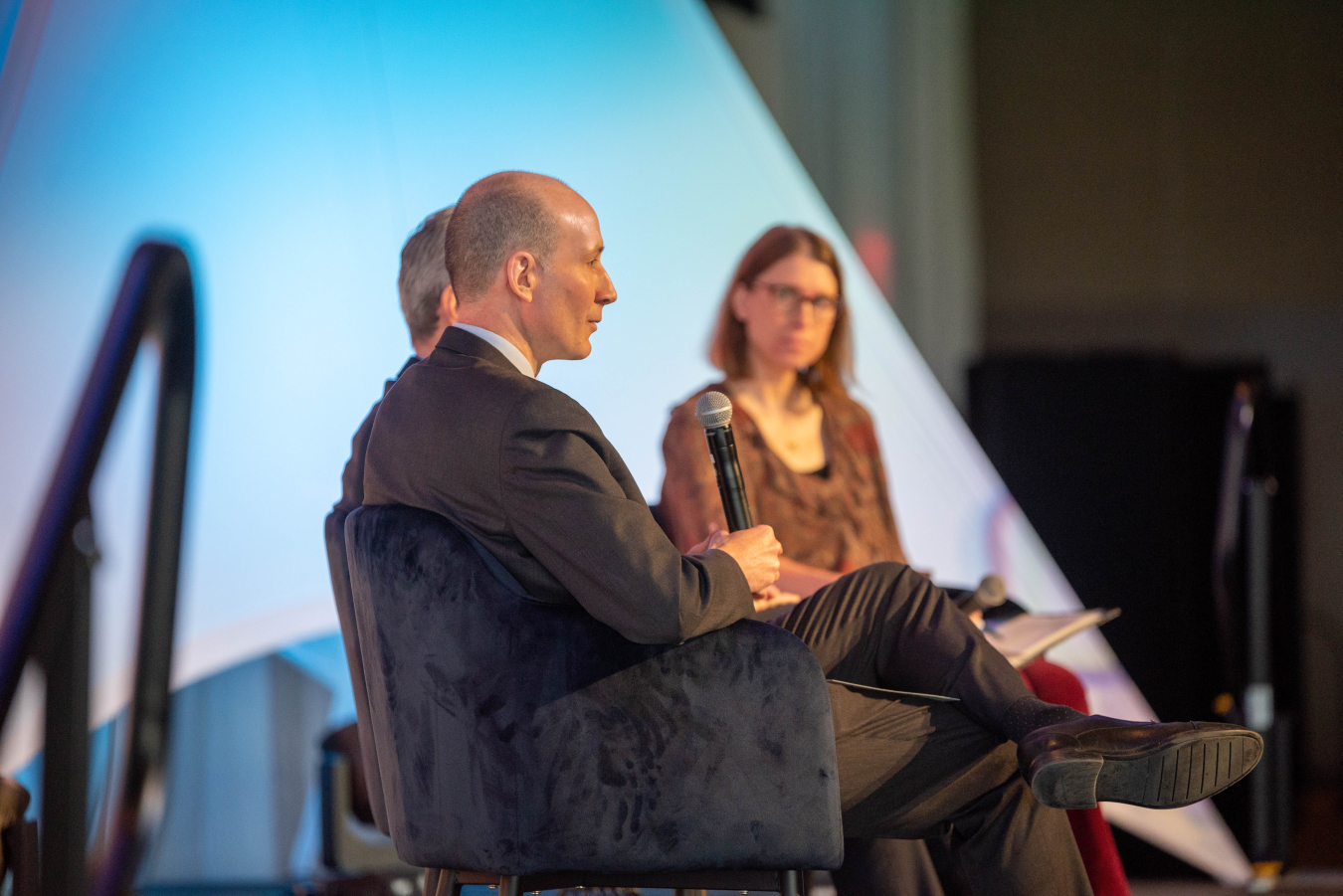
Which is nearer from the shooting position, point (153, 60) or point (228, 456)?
point (153, 60)

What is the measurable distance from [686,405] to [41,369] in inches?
44.8

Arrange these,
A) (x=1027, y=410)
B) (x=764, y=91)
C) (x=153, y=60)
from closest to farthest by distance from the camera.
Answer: (x=153, y=60)
(x=1027, y=410)
(x=764, y=91)

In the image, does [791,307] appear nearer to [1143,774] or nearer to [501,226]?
[501,226]

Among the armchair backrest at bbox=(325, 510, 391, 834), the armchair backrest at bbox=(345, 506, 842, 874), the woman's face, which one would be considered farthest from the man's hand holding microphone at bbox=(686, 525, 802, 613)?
the woman's face

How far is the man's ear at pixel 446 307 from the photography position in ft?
5.78

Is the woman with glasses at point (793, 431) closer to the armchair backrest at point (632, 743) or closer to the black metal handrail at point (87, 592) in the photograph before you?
the armchair backrest at point (632, 743)

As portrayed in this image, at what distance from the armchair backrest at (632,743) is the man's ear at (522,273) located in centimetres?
33

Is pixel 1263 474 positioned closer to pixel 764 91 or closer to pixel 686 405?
pixel 686 405

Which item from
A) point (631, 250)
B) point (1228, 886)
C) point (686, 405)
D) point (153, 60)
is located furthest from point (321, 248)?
point (1228, 886)

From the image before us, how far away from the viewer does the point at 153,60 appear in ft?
7.51

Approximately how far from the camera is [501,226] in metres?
1.36

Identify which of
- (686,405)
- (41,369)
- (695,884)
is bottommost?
(695,884)

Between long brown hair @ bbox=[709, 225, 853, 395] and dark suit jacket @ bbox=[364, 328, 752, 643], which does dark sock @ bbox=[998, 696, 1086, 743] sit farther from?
long brown hair @ bbox=[709, 225, 853, 395]

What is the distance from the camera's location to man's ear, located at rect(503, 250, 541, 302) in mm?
1356
